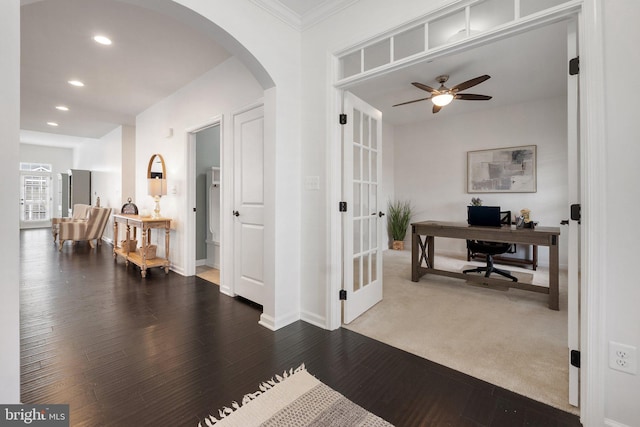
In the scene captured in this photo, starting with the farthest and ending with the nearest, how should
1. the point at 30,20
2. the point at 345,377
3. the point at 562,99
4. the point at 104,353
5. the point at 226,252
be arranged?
the point at 562,99 → the point at 226,252 → the point at 30,20 → the point at 104,353 → the point at 345,377

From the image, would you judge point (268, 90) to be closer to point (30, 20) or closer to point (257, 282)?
point (257, 282)

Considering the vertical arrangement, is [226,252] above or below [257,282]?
above

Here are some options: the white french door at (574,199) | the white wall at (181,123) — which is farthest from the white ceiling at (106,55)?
the white french door at (574,199)

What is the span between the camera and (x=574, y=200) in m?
1.42

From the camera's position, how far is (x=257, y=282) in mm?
2918

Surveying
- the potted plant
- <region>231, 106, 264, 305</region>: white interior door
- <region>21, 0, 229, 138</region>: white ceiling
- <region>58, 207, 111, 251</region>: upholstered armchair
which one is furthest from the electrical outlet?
<region>58, 207, 111, 251</region>: upholstered armchair

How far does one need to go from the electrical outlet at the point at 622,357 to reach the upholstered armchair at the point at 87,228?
789 centimetres

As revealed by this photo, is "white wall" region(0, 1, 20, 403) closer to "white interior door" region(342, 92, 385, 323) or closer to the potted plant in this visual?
"white interior door" region(342, 92, 385, 323)

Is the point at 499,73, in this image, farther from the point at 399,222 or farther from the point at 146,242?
the point at 146,242

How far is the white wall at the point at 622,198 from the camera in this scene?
124 centimetres

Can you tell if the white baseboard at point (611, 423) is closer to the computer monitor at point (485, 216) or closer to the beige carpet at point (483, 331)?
the beige carpet at point (483, 331)

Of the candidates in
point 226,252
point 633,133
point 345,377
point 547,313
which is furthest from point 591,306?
point 226,252

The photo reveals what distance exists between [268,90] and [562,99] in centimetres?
480

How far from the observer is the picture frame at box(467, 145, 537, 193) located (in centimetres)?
476
